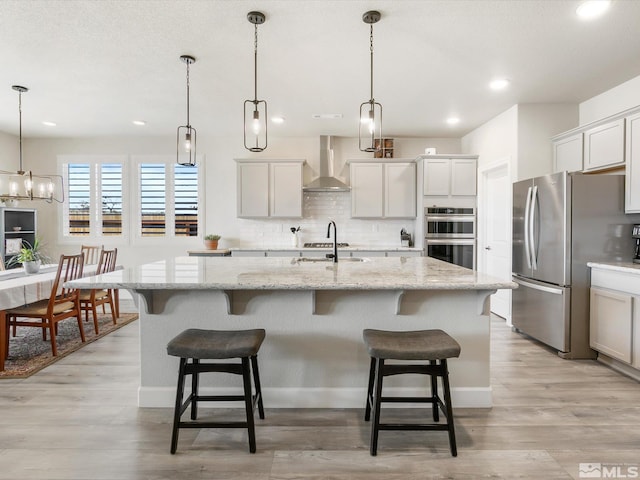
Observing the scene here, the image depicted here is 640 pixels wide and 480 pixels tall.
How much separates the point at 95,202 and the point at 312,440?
5551 mm

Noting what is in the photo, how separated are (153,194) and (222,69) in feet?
10.5

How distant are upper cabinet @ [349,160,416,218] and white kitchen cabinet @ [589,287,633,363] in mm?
2663

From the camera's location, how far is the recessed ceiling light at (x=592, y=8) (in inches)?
92.0

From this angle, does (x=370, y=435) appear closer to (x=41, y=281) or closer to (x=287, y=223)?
(x=41, y=281)

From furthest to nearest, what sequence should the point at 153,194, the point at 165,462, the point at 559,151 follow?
the point at 153,194 < the point at 559,151 < the point at 165,462

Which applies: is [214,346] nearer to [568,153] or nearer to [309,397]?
[309,397]

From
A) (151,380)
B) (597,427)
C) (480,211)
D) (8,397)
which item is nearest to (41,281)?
(8,397)

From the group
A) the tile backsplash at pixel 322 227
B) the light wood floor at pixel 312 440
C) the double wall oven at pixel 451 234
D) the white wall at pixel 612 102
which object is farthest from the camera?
the tile backsplash at pixel 322 227

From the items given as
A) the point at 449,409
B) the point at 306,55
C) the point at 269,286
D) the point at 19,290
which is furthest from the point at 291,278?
the point at 19,290

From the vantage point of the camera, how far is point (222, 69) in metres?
3.37

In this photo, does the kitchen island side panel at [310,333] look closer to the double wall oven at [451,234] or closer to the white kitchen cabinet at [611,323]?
the white kitchen cabinet at [611,323]

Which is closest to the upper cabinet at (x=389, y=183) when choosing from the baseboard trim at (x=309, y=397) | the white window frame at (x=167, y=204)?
the white window frame at (x=167, y=204)

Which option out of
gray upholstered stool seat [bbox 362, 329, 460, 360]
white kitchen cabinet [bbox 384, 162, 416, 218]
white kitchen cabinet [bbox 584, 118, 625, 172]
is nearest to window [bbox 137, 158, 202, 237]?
white kitchen cabinet [bbox 384, 162, 416, 218]

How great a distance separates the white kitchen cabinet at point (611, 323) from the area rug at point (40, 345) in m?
4.80
